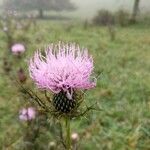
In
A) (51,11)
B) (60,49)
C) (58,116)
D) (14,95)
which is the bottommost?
(51,11)

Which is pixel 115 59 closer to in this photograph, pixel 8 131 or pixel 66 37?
pixel 66 37

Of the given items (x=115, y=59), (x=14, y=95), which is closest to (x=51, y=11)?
(x=115, y=59)

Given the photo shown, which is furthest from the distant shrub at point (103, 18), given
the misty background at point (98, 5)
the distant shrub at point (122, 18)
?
the misty background at point (98, 5)

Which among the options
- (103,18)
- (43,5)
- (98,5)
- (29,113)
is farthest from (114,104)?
(98,5)

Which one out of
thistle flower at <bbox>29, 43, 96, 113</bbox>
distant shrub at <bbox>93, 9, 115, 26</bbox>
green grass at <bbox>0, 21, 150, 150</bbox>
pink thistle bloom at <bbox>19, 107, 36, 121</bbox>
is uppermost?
thistle flower at <bbox>29, 43, 96, 113</bbox>

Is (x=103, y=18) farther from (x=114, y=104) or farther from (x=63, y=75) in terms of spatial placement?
(x=63, y=75)

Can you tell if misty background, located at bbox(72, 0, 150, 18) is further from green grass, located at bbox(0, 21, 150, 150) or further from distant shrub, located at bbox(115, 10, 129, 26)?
green grass, located at bbox(0, 21, 150, 150)

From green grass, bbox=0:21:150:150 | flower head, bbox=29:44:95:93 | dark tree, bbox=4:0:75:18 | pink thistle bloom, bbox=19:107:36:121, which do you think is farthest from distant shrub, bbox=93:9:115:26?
flower head, bbox=29:44:95:93
